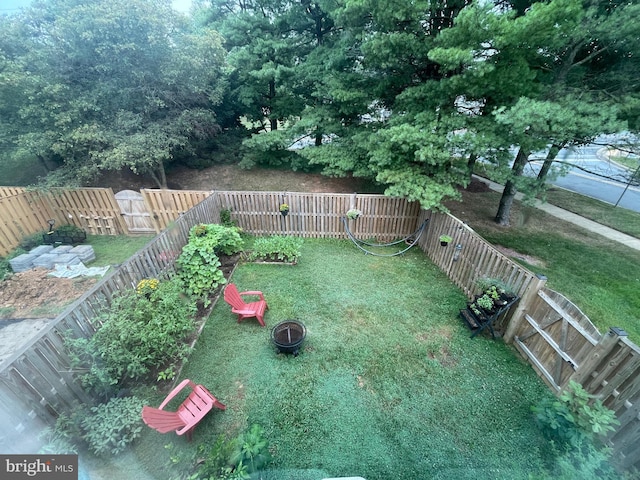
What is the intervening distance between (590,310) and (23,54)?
Answer: 51.3 ft

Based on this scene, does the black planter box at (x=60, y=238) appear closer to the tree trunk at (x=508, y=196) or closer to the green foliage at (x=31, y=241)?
the green foliage at (x=31, y=241)

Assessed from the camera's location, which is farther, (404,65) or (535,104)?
(404,65)

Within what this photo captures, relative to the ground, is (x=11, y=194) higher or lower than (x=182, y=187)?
higher

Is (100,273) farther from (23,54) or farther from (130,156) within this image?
(23,54)

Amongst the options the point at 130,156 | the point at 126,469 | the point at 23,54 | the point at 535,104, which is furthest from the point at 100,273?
the point at 535,104

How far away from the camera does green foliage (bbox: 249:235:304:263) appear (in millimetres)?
6270

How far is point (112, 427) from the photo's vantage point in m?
2.66

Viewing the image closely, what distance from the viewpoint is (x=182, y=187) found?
1109cm

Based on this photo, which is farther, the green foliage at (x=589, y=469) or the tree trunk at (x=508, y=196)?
the tree trunk at (x=508, y=196)

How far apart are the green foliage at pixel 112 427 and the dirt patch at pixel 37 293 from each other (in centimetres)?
335

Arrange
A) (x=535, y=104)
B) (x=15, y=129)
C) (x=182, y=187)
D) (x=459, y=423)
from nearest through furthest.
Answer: (x=459, y=423)
(x=535, y=104)
(x=15, y=129)
(x=182, y=187)

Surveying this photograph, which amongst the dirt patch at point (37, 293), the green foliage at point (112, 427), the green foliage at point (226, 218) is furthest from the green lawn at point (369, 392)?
the dirt patch at point (37, 293)

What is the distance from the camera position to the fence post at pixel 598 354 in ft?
8.80

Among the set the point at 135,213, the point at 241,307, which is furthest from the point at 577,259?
the point at 135,213
